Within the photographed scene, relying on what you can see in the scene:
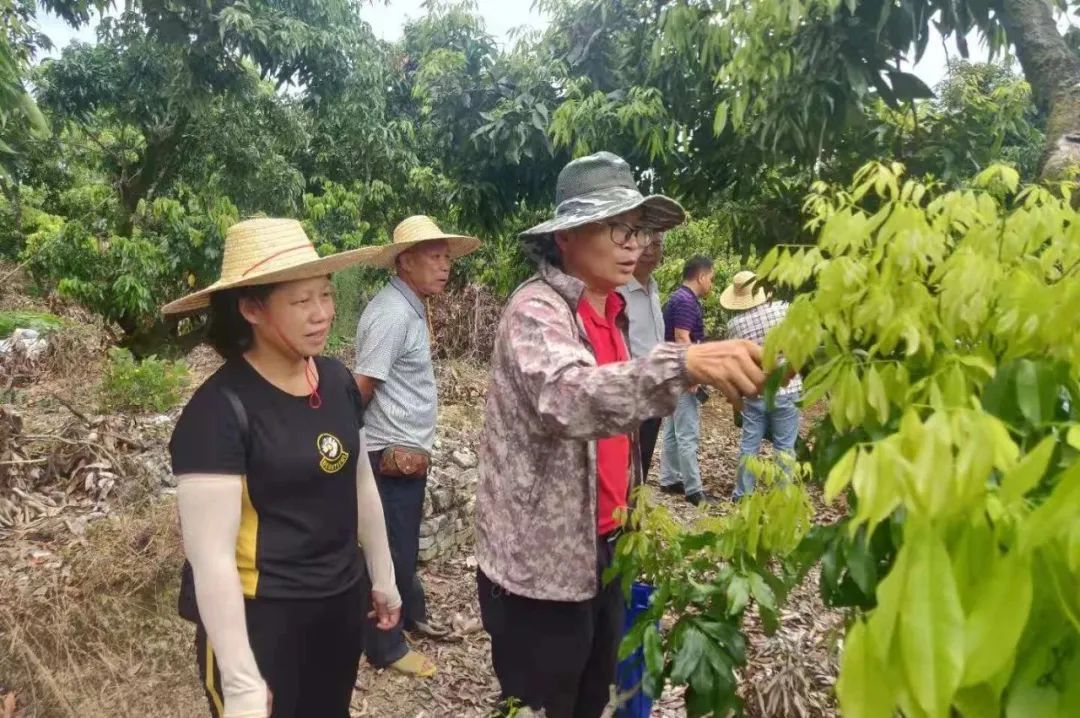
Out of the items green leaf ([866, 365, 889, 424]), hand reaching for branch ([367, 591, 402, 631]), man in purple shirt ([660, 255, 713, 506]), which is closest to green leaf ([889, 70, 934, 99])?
green leaf ([866, 365, 889, 424])

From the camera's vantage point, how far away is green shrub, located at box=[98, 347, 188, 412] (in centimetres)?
507

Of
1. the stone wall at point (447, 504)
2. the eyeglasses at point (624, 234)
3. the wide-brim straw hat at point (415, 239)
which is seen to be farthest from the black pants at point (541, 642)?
the stone wall at point (447, 504)

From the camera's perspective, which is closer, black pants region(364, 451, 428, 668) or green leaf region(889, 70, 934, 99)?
green leaf region(889, 70, 934, 99)

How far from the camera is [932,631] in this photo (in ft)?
1.73

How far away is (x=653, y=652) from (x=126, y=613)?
2.64 m

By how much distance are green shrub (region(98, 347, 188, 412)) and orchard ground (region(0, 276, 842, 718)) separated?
217mm

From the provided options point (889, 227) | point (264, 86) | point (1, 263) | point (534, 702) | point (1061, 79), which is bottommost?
point (534, 702)

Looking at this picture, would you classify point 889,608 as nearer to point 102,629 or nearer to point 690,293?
point 102,629

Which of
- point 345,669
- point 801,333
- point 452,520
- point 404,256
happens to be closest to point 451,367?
Answer: point 452,520

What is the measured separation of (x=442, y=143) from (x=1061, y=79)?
158 inches

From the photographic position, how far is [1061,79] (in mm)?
1956

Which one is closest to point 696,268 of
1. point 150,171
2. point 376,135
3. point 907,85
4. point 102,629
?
point 907,85

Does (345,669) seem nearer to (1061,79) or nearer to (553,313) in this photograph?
(553,313)

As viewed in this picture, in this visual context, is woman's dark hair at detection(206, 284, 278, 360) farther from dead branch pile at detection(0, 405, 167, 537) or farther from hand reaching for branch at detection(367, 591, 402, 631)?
dead branch pile at detection(0, 405, 167, 537)
